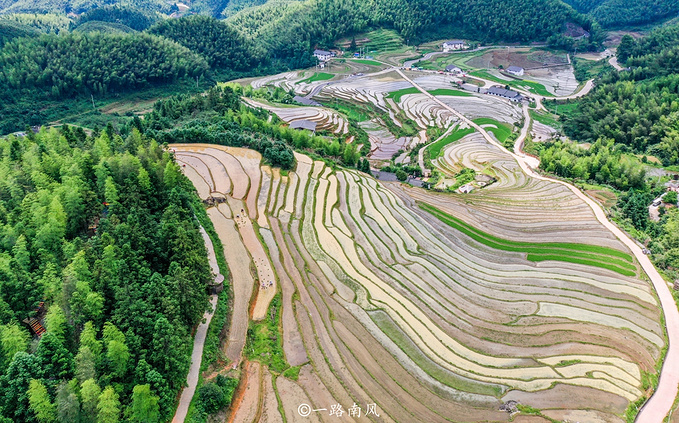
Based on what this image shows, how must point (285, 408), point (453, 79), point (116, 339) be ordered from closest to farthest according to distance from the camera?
1. point (116, 339)
2. point (285, 408)
3. point (453, 79)

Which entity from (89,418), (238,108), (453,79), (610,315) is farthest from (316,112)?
(89,418)

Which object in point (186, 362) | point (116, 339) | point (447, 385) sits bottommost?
point (447, 385)

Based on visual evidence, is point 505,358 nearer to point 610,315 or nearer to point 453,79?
point 610,315

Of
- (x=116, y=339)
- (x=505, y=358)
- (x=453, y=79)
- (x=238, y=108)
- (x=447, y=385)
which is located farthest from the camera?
(x=453, y=79)

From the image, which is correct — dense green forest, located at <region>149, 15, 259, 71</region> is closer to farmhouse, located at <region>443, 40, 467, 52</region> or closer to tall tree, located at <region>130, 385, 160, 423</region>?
farmhouse, located at <region>443, 40, 467, 52</region>

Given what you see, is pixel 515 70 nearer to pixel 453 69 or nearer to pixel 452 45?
pixel 453 69

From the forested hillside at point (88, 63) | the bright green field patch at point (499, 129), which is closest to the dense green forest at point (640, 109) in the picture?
the bright green field patch at point (499, 129)

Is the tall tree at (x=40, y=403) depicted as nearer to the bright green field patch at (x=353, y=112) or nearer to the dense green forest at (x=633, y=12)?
the bright green field patch at (x=353, y=112)
